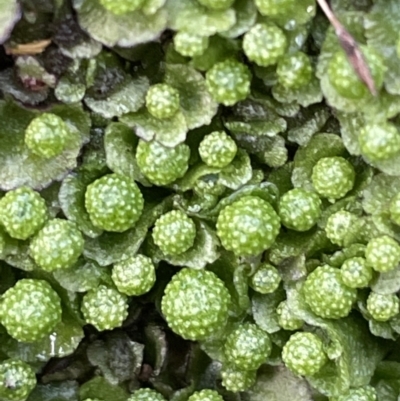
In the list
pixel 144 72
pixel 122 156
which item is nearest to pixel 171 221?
pixel 122 156

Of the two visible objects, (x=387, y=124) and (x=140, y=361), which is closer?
(x=387, y=124)

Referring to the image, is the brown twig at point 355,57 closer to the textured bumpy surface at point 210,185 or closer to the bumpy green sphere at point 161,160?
the textured bumpy surface at point 210,185

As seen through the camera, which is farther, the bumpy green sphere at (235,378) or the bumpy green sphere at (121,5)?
the bumpy green sphere at (235,378)

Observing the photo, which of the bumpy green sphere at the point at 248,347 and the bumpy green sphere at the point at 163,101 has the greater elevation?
the bumpy green sphere at the point at 163,101

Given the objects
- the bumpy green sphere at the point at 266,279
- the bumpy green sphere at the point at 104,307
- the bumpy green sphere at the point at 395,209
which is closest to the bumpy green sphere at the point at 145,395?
the bumpy green sphere at the point at 104,307

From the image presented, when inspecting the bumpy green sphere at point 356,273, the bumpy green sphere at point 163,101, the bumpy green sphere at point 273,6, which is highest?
the bumpy green sphere at point 273,6

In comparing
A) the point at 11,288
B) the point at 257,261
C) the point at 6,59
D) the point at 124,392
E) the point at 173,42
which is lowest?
the point at 124,392

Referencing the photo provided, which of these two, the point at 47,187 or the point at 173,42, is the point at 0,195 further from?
the point at 173,42
